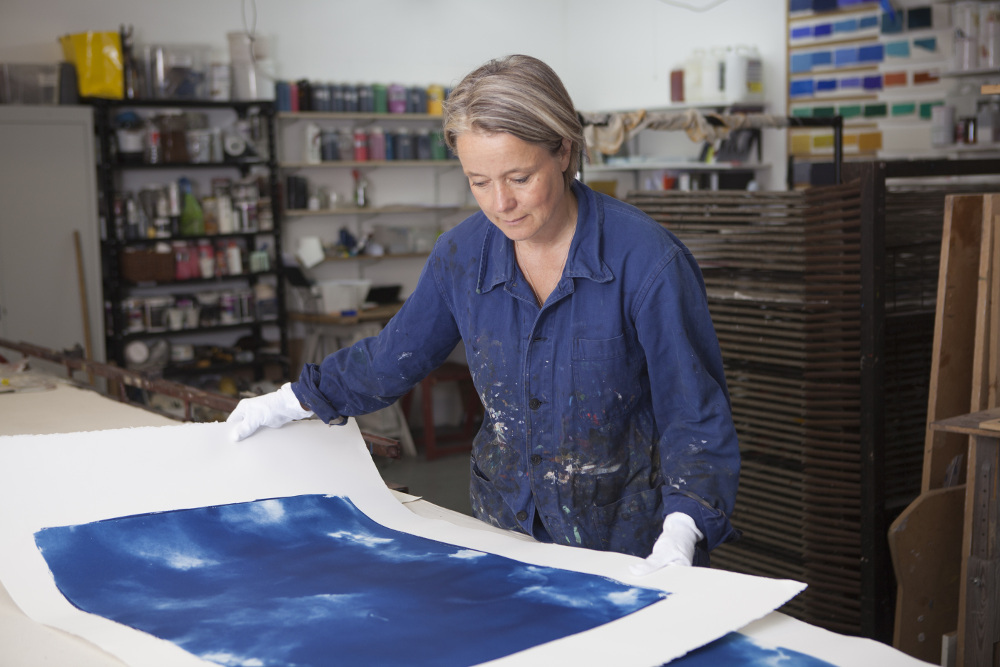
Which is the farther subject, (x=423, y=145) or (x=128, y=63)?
(x=423, y=145)

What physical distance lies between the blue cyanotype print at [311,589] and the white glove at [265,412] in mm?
173

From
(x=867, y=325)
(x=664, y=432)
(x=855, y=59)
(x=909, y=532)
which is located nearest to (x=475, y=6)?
(x=855, y=59)

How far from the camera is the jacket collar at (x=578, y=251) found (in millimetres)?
1581

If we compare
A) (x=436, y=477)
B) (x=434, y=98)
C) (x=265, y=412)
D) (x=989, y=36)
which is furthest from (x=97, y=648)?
(x=434, y=98)

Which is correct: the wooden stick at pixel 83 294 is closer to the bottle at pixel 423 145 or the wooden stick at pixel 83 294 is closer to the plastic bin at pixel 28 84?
the plastic bin at pixel 28 84

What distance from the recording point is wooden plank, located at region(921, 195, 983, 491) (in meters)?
2.72

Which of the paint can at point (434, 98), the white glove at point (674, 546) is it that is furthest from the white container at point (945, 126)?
the white glove at point (674, 546)

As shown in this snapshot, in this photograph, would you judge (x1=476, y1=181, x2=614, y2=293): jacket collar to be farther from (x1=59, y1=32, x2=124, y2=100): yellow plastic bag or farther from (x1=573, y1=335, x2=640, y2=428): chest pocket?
(x1=59, y1=32, x2=124, y2=100): yellow plastic bag

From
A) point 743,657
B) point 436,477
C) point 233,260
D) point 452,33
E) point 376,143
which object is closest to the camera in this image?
point 743,657

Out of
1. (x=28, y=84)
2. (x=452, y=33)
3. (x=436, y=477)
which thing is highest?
(x=452, y=33)

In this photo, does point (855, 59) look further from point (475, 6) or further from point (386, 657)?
point (386, 657)

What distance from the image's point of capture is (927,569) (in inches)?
107

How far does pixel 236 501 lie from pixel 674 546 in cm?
76

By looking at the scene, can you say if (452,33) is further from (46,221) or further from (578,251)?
(578,251)
